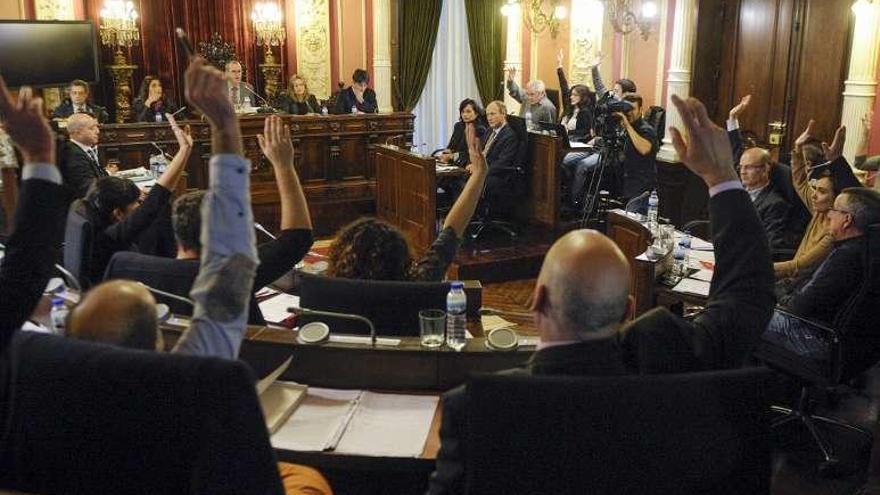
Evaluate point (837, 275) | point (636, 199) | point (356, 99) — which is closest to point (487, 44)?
point (356, 99)

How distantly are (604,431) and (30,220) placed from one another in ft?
3.76

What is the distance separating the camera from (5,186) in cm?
545

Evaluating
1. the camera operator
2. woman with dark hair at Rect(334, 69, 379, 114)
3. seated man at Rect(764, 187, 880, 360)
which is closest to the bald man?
seated man at Rect(764, 187, 880, 360)

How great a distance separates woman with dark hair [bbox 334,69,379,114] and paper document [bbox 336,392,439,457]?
6.79 meters

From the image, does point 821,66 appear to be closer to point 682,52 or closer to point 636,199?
point 682,52

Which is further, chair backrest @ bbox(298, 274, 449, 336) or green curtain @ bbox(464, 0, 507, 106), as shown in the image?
green curtain @ bbox(464, 0, 507, 106)

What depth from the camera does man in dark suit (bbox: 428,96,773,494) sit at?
142 cm

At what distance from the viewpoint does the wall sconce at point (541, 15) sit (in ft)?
31.8

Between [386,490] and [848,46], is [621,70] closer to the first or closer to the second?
[848,46]

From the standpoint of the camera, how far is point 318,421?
83.7 inches

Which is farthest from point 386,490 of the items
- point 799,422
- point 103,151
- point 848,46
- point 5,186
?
point 848,46

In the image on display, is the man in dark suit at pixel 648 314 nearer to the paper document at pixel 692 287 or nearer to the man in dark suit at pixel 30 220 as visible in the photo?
the man in dark suit at pixel 30 220

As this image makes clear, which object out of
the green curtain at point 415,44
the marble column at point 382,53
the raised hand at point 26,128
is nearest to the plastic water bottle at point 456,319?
the raised hand at point 26,128

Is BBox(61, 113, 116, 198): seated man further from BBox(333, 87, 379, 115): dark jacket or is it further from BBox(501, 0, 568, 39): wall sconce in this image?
BBox(501, 0, 568, 39): wall sconce
